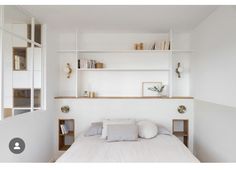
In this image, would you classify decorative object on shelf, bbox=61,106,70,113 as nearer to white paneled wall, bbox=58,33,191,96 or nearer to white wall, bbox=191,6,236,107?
white paneled wall, bbox=58,33,191,96

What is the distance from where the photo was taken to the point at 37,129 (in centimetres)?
301

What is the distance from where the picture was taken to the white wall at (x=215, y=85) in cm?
233

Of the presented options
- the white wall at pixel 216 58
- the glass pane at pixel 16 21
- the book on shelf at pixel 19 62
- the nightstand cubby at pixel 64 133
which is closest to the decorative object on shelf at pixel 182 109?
the white wall at pixel 216 58

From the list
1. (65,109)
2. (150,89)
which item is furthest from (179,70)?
(65,109)

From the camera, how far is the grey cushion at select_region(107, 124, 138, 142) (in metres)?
2.98

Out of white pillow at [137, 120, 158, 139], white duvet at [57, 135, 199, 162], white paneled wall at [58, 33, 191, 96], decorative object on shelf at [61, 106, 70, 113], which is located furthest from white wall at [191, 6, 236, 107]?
decorative object on shelf at [61, 106, 70, 113]

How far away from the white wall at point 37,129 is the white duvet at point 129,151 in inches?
23.5

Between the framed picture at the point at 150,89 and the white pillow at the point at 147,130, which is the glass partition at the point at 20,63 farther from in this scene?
the framed picture at the point at 150,89

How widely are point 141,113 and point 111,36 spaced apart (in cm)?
167

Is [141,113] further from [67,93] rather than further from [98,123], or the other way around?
[67,93]

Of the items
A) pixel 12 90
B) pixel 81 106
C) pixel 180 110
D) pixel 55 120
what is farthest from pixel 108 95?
pixel 12 90

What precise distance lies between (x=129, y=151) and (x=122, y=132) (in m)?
0.49

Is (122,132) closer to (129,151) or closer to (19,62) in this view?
(129,151)

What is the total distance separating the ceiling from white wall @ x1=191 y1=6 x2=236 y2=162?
30 centimetres
